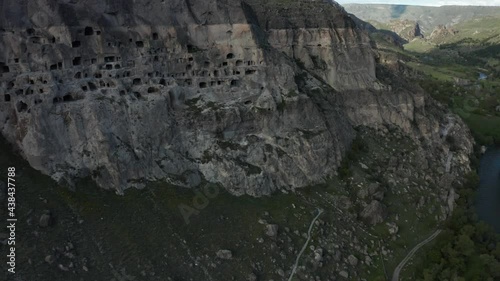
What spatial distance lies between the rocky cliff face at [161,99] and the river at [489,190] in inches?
1191

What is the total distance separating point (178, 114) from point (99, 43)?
15.9 meters

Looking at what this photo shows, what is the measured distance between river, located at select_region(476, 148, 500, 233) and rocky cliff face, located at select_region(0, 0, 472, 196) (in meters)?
30.2

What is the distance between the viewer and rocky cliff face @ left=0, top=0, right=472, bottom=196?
60.6 m

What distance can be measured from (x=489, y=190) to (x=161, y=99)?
72614 mm

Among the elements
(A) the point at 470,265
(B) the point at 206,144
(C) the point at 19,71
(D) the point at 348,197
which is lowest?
(A) the point at 470,265

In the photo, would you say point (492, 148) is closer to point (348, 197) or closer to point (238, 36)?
point (348, 197)

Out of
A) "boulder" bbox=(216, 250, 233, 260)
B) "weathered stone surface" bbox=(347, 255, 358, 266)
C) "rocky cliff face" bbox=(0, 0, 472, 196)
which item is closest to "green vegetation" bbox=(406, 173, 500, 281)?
"weathered stone surface" bbox=(347, 255, 358, 266)

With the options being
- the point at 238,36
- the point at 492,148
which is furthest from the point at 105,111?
the point at 492,148

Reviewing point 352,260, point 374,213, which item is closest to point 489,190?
point 374,213

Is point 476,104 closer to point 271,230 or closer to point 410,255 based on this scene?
point 410,255

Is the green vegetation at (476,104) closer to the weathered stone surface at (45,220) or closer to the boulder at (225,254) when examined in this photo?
the boulder at (225,254)

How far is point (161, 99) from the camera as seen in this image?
223 feet

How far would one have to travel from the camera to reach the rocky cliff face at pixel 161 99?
199ft

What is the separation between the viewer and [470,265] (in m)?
67.6
